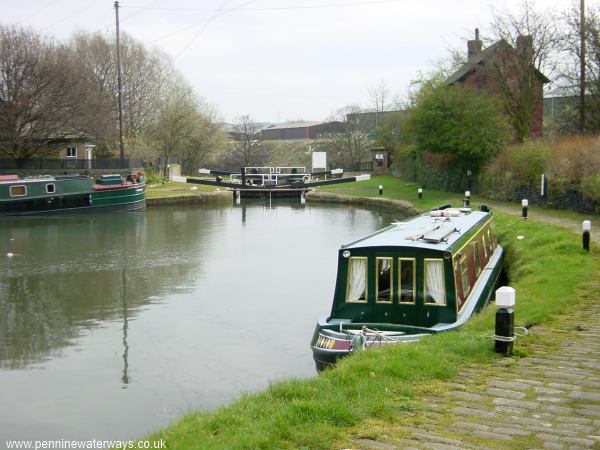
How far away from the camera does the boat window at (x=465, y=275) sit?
1058 cm

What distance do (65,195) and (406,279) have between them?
26.6m

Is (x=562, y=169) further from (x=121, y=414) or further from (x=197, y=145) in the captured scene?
(x=197, y=145)

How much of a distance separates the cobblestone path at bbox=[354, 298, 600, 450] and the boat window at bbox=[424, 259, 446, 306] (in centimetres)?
227

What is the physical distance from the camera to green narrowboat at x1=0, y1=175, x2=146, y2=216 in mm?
31688

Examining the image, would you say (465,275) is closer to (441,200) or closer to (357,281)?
(357,281)

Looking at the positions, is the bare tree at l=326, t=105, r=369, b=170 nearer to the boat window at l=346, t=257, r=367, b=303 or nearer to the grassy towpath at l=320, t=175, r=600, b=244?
the grassy towpath at l=320, t=175, r=600, b=244

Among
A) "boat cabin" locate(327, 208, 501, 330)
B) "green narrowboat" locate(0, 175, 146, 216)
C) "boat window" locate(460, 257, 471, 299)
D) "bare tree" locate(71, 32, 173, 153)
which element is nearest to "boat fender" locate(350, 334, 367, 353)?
"boat cabin" locate(327, 208, 501, 330)

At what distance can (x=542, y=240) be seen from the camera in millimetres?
15219

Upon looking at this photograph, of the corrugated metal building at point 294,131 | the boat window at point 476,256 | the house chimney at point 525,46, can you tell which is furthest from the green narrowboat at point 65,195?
the corrugated metal building at point 294,131

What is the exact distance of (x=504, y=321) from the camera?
6.89m

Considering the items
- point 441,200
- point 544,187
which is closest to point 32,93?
point 441,200

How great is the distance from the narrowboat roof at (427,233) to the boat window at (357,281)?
0.24 meters

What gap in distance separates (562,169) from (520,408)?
58.3ft

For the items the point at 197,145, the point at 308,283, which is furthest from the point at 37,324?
the point at 197,145
